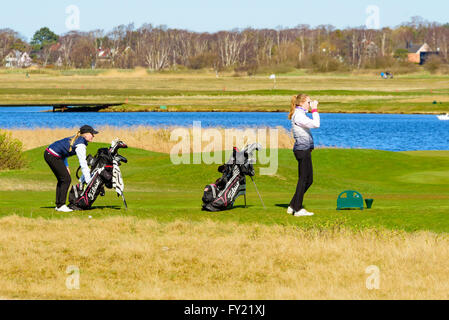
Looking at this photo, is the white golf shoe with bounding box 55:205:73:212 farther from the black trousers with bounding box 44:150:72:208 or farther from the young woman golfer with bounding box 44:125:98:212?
the young woman golfer with bounding box 44:125:98:212

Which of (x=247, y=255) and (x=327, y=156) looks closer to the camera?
(x=247, y=255)

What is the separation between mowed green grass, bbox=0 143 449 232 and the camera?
17797mm

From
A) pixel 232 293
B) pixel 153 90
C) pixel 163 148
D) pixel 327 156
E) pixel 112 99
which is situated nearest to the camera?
pixel 232 293

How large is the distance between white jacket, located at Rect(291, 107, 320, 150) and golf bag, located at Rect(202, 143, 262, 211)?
155 cm

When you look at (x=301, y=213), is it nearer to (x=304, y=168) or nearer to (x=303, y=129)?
(x=304, y=168)

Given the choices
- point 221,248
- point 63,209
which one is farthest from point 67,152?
point 221,248

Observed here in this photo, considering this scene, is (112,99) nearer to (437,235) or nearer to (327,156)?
(327,156)

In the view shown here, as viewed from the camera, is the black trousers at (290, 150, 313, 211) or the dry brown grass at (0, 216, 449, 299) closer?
the dry brown grass at (0, 216, 449, 299)

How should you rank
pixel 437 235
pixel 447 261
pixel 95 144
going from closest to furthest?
pixel 447 261
pixel 437 235
pixel 95 144

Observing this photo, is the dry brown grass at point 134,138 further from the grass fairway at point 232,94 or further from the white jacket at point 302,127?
the grass fairway at point 232,94

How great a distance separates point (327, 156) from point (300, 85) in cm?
10306

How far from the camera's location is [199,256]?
14961 millimetres

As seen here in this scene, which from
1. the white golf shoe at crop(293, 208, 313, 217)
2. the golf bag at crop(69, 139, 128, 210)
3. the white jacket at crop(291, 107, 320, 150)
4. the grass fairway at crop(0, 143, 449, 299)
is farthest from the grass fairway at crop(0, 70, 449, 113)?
the white jacket at crop(291, 107, 320, 150)

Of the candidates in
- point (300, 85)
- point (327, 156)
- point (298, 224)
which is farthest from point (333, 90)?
point (298, 224)
